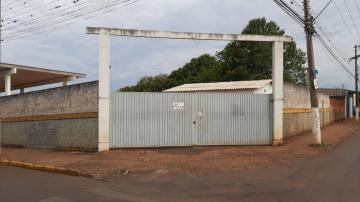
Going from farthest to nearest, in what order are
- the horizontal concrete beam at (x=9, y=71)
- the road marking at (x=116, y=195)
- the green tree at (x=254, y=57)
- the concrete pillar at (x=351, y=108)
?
the concrete pillar at (x=351, y=108)
the green tree at (x=254, y=57)
the horizontal concrete beam at (x=9, y=71)
the road marking at (x=116, y=195)

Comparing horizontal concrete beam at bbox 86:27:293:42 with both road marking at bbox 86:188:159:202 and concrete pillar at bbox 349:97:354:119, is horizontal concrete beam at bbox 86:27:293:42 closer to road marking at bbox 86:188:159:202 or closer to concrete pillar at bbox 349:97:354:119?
road marking at bbox 86:188:159:202

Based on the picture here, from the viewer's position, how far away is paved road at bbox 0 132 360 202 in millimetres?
9453

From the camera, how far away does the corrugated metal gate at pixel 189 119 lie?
1741cm

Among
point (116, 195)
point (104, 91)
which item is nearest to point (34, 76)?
point (104, 91)

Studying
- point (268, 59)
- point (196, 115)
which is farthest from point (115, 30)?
point (268, 59)

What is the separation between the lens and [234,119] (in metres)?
18.5

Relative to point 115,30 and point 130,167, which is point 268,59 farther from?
point 130,167

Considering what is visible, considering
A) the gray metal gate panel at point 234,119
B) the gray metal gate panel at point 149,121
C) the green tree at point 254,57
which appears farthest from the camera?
the green tree at point 254,57

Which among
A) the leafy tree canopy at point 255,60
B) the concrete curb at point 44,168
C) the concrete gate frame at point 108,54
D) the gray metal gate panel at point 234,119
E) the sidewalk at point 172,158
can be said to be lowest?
the concrete curb at point 44,168

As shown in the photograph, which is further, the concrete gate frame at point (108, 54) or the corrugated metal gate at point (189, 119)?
the corrugated metal gate at point (189, 119)

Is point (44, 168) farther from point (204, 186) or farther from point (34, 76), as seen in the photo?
point (34, 76)

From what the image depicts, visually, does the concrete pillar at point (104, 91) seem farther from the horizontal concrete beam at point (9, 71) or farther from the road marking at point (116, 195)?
the horizontal concrete beam at point (9, 71)

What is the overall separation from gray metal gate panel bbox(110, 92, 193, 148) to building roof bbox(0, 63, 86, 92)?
1169cm

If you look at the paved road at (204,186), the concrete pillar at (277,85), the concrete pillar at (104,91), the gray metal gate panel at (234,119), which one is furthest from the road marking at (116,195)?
the concrete pillar at (277,85)
